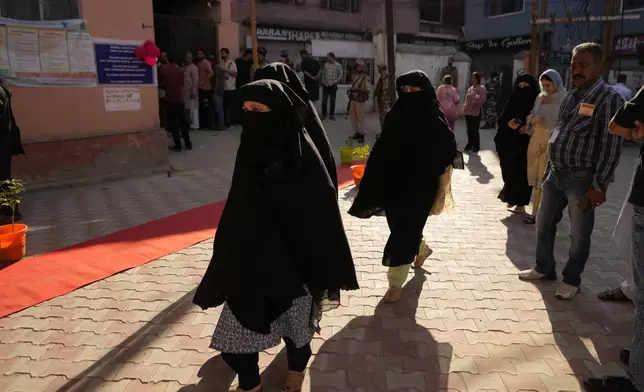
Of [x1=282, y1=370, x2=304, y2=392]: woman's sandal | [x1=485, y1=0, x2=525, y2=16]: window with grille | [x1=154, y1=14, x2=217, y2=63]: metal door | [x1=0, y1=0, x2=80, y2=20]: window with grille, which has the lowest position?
[x1=282, y1=370, x2=304, y2=392]: woman's sandal

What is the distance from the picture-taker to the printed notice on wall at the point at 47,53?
20.0ft

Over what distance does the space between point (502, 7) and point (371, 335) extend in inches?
792

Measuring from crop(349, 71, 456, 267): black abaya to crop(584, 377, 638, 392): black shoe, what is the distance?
1.31 metres

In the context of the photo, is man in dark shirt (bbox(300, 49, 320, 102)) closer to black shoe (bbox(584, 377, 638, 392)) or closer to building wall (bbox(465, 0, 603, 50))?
building wall (bbox(465, 0, 603, 50))

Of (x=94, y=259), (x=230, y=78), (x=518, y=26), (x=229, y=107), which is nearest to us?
(x=94, y=259)

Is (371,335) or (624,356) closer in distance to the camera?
(624,356)

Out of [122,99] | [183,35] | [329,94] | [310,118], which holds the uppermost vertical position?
[183,35]

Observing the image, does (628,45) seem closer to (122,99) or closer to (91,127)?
(122,99)

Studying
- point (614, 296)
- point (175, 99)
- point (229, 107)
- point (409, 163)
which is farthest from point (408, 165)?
point (229, 107)

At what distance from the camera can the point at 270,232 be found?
7.54 ft

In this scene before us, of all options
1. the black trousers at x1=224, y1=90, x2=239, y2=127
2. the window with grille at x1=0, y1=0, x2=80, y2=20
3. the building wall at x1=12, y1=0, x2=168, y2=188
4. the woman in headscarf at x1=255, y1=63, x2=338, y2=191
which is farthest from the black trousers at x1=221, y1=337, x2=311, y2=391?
the black trousers at x1=224, y1=90, x2=239, y2=127

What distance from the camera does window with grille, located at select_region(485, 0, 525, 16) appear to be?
19.6 metres

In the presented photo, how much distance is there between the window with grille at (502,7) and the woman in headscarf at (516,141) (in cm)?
1621

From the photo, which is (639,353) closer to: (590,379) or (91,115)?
(590,379)
